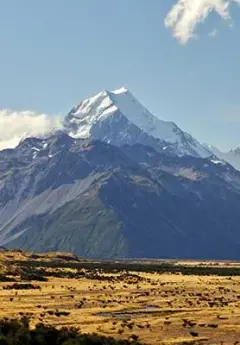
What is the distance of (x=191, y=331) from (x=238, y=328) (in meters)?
5.70

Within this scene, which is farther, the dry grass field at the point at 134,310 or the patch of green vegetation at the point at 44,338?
the dry grass field at the point at 134,310

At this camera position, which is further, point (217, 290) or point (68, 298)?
point (217, 290)

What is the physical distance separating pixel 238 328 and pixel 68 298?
42242 millimetres

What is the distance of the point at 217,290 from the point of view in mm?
139625

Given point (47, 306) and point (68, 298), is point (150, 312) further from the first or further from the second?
point (68, 298)

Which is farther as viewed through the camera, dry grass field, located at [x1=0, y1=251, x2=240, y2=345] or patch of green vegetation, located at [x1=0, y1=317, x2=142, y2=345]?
dry grass field, located at [x1=0, y1=251, x2=240, y2=345]

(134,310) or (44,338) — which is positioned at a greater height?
(134,310)

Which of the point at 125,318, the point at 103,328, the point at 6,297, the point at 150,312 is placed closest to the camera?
the point at 103,328

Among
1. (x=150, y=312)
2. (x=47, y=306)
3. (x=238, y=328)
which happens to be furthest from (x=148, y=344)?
(x=47, y=306)

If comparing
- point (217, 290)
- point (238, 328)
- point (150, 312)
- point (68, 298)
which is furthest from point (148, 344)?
point (217, 290)

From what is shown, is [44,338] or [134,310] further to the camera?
[134,310]

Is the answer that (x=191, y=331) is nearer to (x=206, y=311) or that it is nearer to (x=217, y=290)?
(x=206, y=311)

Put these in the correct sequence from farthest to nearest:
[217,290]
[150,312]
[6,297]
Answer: [217,290] → [6,297] → [150,312]

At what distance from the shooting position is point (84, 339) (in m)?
50.3
